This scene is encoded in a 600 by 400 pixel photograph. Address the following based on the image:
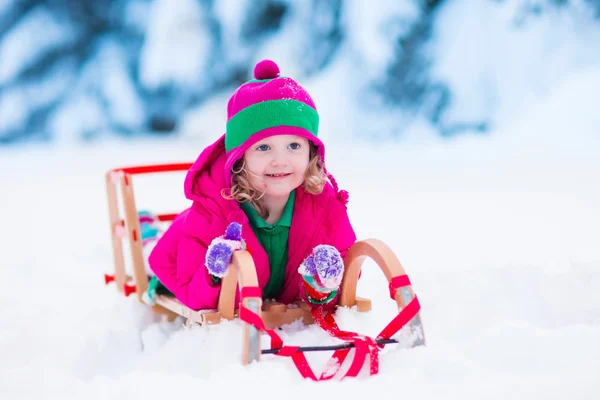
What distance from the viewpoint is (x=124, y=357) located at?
1689 millimetres

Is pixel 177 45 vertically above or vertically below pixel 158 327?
above

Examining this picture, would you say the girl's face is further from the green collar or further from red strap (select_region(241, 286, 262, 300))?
red strap (select_region(241, 286, 262, 300))

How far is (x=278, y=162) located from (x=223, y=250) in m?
0.25

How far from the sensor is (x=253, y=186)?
5.10 feet

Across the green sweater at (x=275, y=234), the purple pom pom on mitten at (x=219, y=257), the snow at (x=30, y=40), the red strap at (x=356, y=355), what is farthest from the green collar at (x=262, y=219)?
the snow at (x=30, y=40)

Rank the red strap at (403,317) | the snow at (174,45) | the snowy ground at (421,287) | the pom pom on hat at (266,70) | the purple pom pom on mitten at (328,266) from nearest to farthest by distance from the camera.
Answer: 1. the snowy ground at (421,287)
2. the red strap at (403,317)
3. the purple pom pom on mitten at (328,266)
4. the pom pom on hat at (266,70)
5. the snow at (174,45)

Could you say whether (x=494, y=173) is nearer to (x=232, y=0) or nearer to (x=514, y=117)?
(x=514, y=117)

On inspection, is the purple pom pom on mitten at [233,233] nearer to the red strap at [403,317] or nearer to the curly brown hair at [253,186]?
the curly brown hair at [253,186]

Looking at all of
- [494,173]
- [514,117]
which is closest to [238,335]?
[494,173]

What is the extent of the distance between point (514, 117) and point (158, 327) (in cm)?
371

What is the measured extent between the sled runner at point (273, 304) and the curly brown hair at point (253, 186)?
0.60 feet

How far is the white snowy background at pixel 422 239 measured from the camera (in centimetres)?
121

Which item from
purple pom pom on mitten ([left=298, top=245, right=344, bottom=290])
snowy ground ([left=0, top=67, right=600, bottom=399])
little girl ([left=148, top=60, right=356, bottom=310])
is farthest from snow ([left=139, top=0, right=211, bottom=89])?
purple pom pom on mitten ([left=298, top=245, right=344, bottom=290])

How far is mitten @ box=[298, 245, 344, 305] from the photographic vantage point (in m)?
1.42
